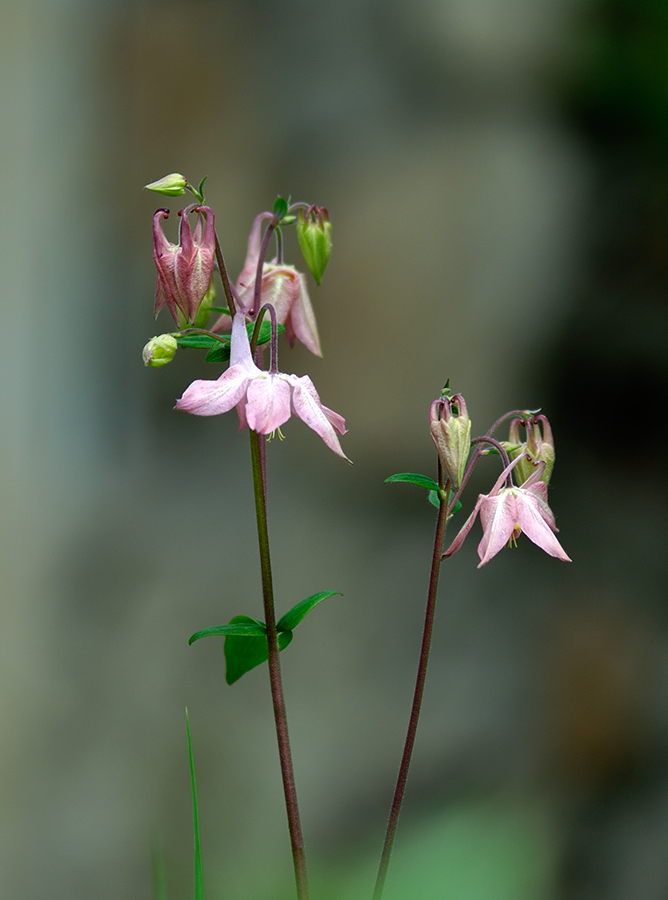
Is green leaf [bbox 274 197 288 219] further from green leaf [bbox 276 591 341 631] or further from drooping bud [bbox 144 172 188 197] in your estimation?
green leaf [bbox 276 591 341 631]

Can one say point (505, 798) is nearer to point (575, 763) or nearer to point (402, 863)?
point (575, 763)

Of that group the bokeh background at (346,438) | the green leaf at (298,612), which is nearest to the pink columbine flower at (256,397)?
the green leaf at (298,612)

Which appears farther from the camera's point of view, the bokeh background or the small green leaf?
the bokeh background

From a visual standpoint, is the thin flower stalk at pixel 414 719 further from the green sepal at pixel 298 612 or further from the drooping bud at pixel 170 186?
the drooping bud at pixel 170 186

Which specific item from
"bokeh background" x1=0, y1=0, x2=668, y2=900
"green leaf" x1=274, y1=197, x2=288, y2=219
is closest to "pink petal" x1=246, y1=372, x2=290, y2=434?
"green leaf" x1=274, y1=197, x2=288, y2=219

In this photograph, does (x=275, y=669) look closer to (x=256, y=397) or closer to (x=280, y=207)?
(x=256, y=397)
